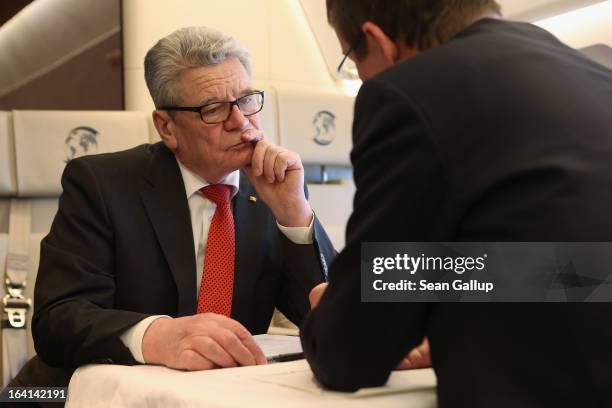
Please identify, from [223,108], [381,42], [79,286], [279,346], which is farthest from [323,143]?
[381,42]

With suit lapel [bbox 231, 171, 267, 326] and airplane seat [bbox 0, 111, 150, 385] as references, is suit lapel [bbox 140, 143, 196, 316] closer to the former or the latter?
suit lapel [bbox 231, 171, 267, 326]

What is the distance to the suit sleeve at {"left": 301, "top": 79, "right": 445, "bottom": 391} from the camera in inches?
36.3

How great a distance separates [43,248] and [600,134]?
→ 145 centimetres

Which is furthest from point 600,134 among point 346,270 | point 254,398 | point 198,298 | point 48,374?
point 48,374

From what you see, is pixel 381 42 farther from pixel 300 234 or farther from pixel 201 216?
pixel 201 216

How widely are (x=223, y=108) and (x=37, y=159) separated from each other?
46.4 inches

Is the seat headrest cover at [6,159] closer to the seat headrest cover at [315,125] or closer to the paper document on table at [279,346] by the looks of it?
the seat headrest cover at [315,125]

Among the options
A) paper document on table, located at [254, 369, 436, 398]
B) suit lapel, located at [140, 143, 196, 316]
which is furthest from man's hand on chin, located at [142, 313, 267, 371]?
suit lapel, located at [140, 143, 196, 316]

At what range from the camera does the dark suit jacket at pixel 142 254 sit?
1844 mm

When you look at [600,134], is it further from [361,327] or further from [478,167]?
[361,327]

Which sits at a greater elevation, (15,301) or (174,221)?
(174,221)

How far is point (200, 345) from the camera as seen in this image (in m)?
1.38

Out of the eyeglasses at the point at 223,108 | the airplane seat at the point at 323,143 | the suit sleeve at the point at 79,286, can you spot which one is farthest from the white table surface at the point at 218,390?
the airplane seat at the point at 323,143

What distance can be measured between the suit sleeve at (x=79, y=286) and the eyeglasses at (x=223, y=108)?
0.35 meters
